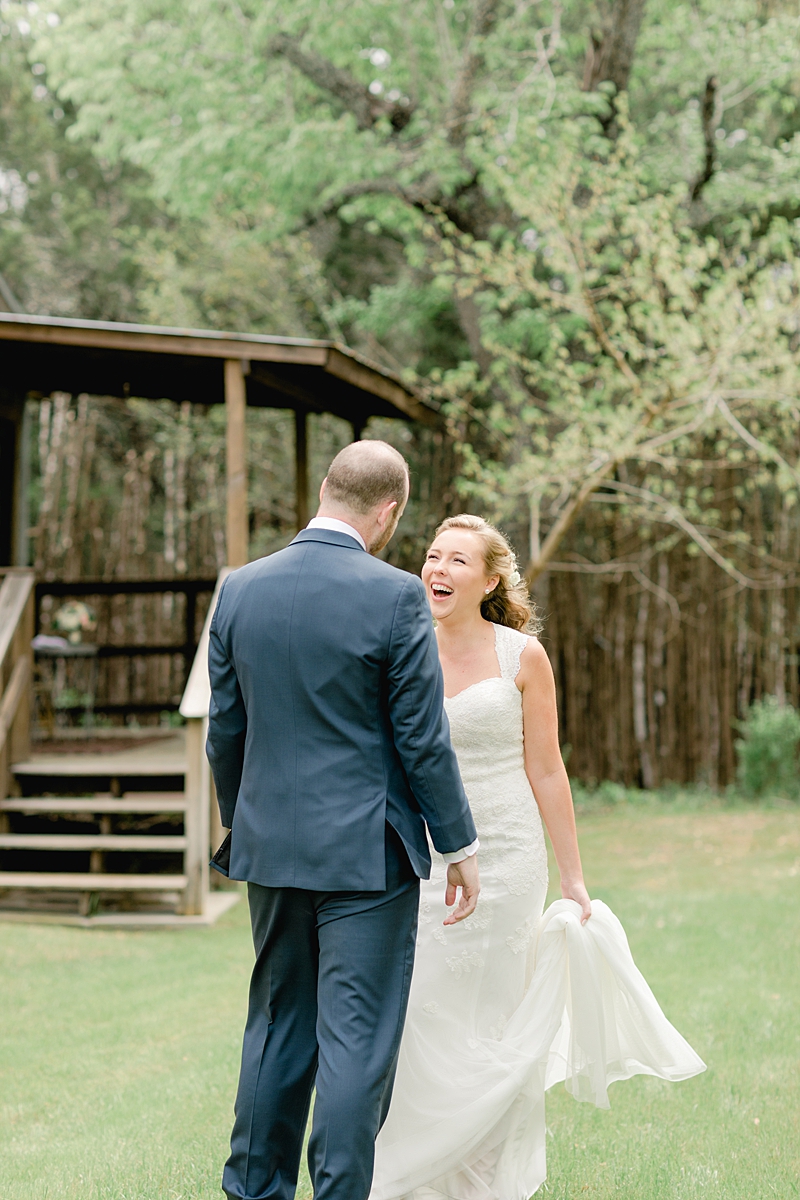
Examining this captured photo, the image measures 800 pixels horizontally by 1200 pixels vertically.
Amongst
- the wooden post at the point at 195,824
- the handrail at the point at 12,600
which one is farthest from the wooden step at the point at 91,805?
the handrail at the point at 12,600

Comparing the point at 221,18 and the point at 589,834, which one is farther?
the point at 221,18

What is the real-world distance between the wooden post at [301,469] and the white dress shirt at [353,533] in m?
6.87

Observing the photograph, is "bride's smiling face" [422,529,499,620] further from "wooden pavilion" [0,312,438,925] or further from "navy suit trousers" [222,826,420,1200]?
"wooden pavilion" [0,312,438,925]

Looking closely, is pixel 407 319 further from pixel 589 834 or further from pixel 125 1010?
pixel 125 1010

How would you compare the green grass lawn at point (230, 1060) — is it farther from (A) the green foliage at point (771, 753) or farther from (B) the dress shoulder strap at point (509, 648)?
(A) the green foliage at point (771, 753)

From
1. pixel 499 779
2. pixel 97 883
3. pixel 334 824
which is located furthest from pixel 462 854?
pixel 97 883

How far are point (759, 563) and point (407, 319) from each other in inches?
205

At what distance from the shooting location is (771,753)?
10.7 m

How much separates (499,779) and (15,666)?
232 inches

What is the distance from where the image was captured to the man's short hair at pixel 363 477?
8.83ft

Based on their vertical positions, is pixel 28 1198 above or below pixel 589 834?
above

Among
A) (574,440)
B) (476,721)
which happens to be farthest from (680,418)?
(476,721)

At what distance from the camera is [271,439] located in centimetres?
1491

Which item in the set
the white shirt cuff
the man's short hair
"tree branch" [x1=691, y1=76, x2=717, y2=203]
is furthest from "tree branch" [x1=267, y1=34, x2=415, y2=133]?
the white shirt cuff
